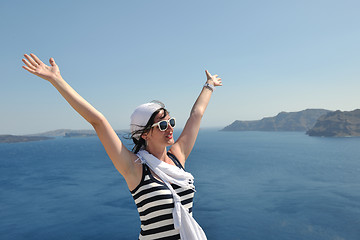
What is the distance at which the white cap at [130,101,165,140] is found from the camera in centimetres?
224

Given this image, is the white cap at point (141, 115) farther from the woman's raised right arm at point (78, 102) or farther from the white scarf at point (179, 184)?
the woman's raised right arm at point (78, 102)

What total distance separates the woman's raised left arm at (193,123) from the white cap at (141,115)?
2.01 feet

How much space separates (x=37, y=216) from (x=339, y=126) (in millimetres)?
148634

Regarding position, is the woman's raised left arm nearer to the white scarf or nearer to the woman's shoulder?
the woman's shoulder

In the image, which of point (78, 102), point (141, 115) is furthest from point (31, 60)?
point (141, 115)

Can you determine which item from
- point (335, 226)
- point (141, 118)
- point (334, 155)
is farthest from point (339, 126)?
point (141, 118)

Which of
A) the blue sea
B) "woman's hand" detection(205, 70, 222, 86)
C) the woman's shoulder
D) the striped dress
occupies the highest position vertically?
"woman's hand" detection(205, 70, 222, 86)

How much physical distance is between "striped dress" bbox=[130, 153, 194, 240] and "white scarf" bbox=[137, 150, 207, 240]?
5 centimetres

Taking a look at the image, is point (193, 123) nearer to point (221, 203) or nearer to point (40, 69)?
point (40, 69)

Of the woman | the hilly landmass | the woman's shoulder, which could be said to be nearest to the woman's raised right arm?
the woman

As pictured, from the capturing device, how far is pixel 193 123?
300 centimetres

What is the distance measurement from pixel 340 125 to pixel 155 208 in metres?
163

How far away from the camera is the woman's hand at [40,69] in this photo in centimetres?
180

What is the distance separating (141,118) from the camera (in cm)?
224
